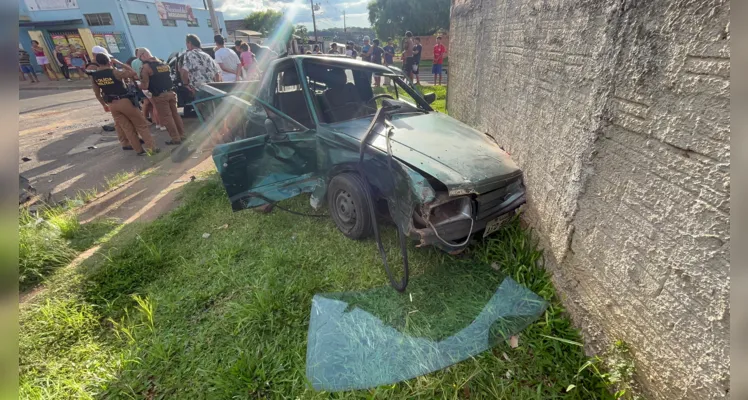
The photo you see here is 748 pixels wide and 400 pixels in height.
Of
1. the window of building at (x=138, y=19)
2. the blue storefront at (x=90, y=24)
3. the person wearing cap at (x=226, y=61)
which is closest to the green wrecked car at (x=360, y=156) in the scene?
the person wearing cap at (x=226, y=61)

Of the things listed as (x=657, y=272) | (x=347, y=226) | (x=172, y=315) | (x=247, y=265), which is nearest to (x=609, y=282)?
(x=657, y=272)

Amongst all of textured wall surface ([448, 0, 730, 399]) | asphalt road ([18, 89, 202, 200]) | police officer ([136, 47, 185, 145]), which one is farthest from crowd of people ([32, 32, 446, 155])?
textured wall surface ([448, 0, 730, 399])

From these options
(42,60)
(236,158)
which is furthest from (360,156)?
(42,60)

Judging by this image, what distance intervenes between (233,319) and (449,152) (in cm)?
214

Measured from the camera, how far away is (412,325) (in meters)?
2.33

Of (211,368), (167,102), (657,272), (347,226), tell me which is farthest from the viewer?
(167,102)

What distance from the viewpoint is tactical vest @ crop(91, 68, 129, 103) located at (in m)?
4.92

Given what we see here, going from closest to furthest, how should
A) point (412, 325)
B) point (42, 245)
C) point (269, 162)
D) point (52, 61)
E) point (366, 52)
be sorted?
point (412, 325)
point (42, 245)
point (269, 162)
point (366, 52)
point (52, 61)

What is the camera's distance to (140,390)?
2012 millimetres

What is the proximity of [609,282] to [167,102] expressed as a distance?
6896mm

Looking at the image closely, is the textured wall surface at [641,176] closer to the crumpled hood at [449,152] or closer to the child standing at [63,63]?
the crumpled hood at [449,152]

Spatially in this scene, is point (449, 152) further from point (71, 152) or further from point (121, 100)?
point (71, 152)

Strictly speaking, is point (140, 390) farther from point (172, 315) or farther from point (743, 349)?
point (743, 349)

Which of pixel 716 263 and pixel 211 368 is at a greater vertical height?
pixel 716 263
